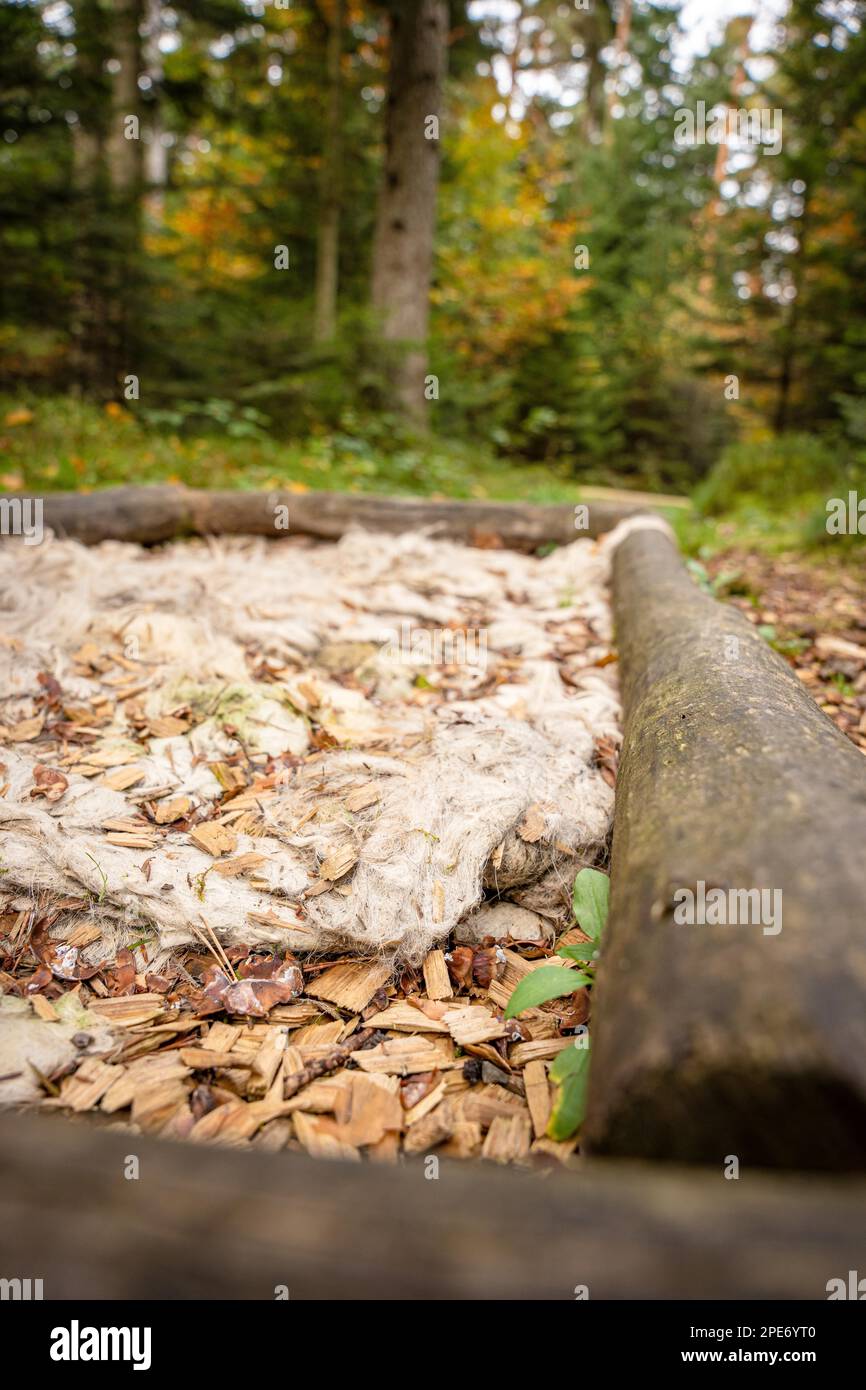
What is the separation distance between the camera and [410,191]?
7449 mm

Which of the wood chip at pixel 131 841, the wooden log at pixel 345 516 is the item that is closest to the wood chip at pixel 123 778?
the wood chip at pixel 131 841

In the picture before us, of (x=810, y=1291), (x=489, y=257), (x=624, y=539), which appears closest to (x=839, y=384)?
(x=489, y=257)

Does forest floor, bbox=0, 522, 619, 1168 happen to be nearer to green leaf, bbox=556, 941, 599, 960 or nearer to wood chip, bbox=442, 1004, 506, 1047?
wood chip, bbox=442, 1004, 506, 1047

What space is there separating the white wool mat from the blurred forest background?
251cm

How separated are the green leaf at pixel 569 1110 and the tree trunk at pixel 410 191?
286 inches

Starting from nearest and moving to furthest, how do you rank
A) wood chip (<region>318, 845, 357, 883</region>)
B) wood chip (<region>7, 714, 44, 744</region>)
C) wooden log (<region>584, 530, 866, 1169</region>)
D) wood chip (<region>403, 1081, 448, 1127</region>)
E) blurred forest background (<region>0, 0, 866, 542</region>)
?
1. wooden log (<region>584, 530, 866, 1169</region>)
2. wood chip (<region>403, 1081, 448, 1127</region>)
3. wood chip (<region>318, 845, 357, 883</region>)
4. wood chip (<region>7, 714, 44, 744</region>)
5. blurred forest background (<region>0, 0, 866, 542</region>)

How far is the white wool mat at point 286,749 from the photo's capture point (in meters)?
1.62

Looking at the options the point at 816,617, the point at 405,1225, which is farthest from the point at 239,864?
the point at 816,617

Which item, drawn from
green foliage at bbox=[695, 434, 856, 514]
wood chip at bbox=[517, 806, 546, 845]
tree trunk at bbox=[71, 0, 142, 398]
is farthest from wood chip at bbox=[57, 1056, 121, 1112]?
tree trunk at bbox=[71, 0, 142, 398]

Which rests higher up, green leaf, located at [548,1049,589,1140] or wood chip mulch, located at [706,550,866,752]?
wood chip mulch, located at [706,550,866,752]

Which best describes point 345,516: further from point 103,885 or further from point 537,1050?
point 537,1050

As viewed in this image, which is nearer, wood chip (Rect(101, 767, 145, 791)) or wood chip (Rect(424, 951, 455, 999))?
wood chip (Rect(424, 951, 455, 999))

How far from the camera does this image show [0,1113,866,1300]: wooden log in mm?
656

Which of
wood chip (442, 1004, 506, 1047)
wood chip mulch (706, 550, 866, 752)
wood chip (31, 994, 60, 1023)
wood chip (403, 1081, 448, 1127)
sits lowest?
wood chip (403, 1081, 448, 1127)
